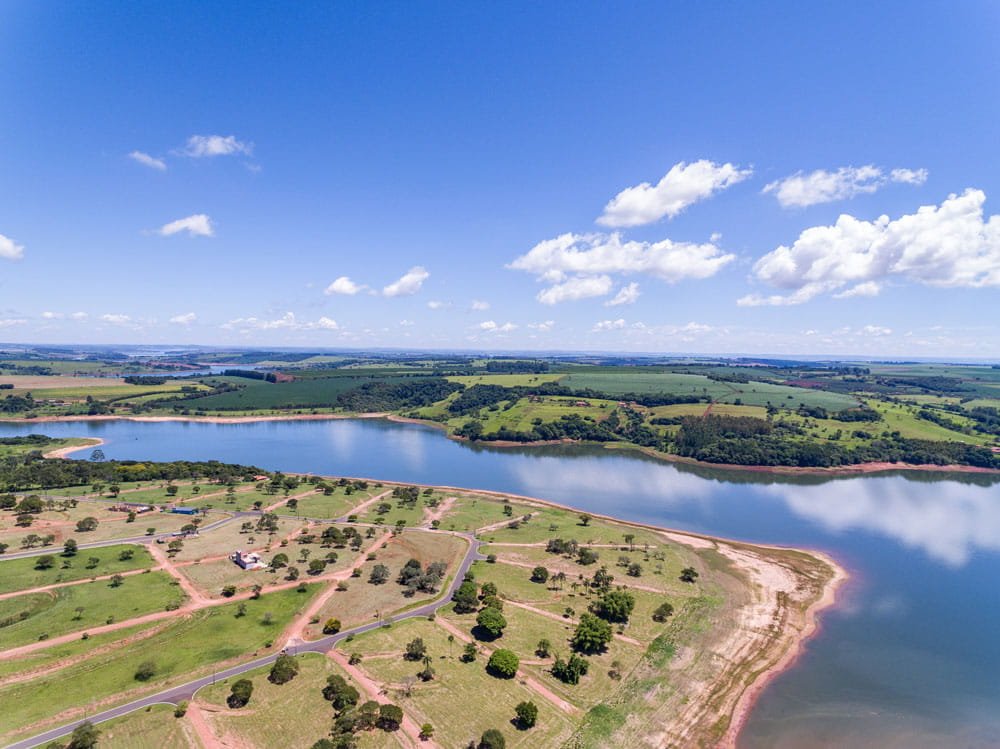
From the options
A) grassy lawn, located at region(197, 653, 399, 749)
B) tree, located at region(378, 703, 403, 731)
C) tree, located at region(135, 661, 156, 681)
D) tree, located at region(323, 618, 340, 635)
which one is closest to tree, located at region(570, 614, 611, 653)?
tree, located at region(378, 703, 403, 731)

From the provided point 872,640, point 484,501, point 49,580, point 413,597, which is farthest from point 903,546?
point 49,580

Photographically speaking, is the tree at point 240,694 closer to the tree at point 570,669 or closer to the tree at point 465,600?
the tree at point 465,600

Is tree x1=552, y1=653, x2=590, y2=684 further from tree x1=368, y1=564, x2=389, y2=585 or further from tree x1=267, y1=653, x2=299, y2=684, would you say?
tree x1=368, y1=564, x2=389, y2=585

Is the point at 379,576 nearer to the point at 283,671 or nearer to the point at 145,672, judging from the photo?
the point at 283,671

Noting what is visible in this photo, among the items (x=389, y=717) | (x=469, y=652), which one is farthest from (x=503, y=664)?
(x=389, y=717)

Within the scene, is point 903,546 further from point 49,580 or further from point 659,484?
point 49,580

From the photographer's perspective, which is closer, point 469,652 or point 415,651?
point 415,651
